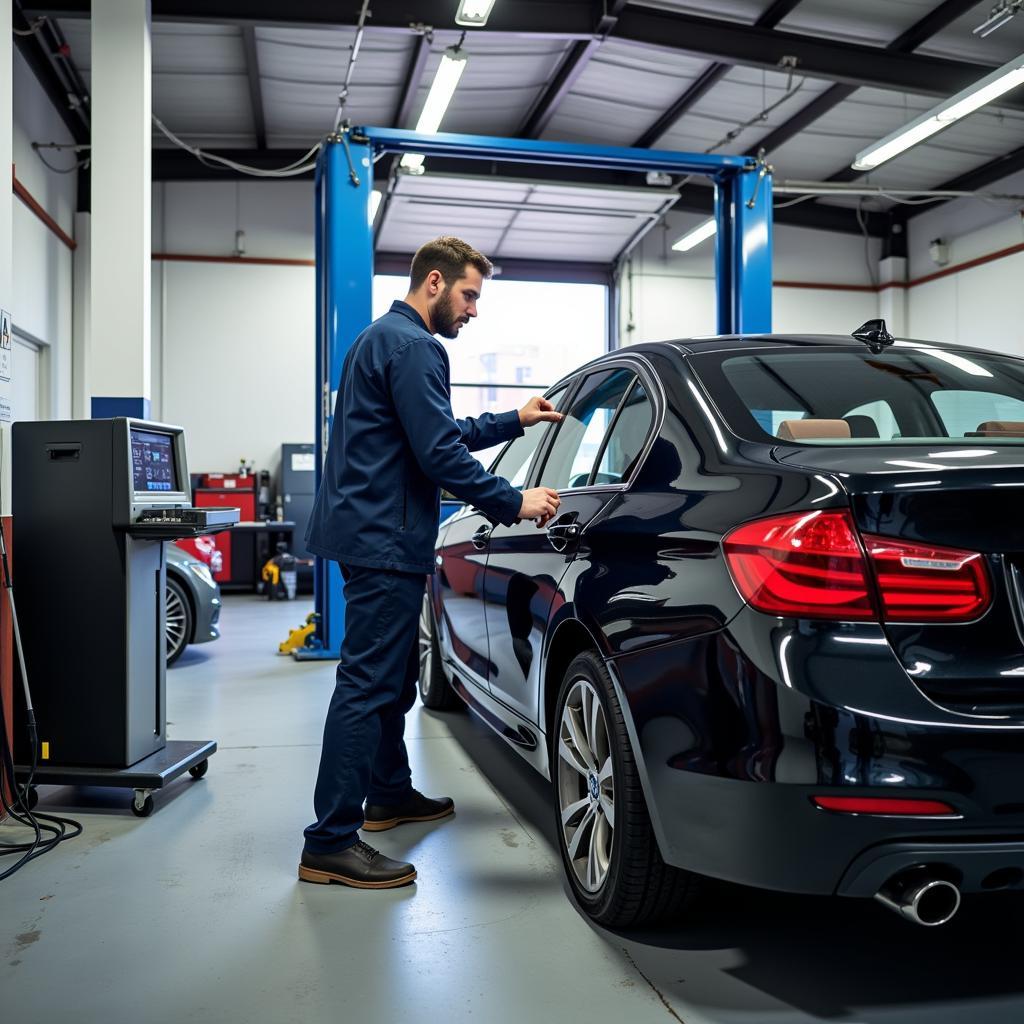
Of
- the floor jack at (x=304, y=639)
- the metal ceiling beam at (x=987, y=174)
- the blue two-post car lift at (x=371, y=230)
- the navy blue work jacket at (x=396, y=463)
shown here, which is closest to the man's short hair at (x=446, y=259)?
the navy blue work jacket at (x=396, y=463)

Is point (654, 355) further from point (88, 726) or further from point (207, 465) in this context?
point (207, 465)

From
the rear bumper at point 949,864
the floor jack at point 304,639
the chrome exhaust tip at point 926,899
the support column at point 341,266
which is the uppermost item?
the support column at point 341,266

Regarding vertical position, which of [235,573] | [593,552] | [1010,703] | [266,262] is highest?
[266,262]

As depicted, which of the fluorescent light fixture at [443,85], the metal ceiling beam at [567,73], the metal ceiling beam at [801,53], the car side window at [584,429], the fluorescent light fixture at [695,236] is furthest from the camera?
the fluorescent light fixture at [695,236]

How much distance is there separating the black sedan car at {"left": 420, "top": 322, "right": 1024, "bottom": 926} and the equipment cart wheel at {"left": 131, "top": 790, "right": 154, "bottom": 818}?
1443mm

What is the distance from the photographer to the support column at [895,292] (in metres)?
14.1

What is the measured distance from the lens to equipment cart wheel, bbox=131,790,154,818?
2.98 m

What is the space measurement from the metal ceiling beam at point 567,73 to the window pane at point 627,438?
6707 millimetres

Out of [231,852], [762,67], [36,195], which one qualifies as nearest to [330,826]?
[231,852]

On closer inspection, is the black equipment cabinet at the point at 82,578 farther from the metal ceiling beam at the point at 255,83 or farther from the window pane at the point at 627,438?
the metal ceiling beam at the point at 255,83

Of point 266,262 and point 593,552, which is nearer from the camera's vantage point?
point 593,552

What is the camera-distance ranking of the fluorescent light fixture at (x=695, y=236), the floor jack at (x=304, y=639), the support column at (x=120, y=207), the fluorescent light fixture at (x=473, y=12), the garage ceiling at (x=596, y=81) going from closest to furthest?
the support column at (x=120, y=207)
the floor jack at (x=304, y=639)
the fluorescent light fixture at (x=473, y=12)
the garage ceiling at (x=596, y=81)
the fluorescent light fixture at (x=695, y=236)

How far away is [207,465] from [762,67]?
297 inches

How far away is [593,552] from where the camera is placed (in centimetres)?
213
